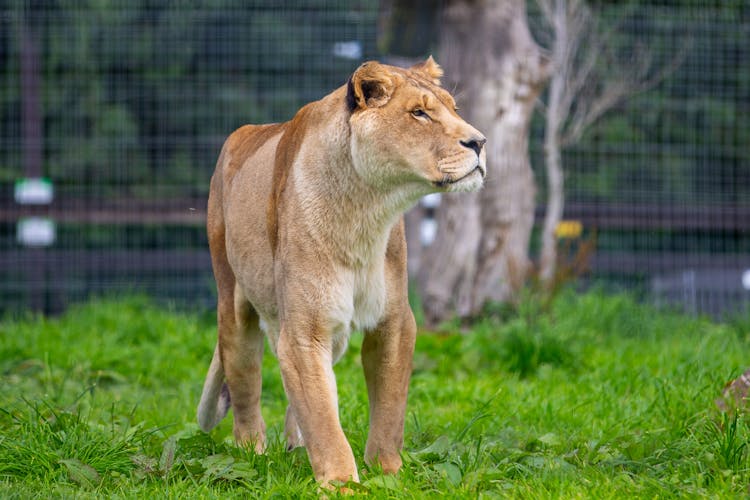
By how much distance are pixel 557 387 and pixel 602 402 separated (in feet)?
1.84

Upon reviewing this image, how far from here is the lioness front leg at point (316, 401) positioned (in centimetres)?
333

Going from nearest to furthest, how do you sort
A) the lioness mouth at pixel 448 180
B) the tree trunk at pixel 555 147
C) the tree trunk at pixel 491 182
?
the lioness mouth at pixel 448 180 → the tree trunk at pixel 491 182 → the tree trunk at pixel 555 147

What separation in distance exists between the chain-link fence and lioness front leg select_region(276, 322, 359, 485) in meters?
5.03

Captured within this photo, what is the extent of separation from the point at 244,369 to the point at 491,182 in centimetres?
353

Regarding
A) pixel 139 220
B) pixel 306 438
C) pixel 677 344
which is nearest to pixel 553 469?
pixel 306 438

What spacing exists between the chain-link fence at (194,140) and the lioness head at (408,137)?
5.10 meters

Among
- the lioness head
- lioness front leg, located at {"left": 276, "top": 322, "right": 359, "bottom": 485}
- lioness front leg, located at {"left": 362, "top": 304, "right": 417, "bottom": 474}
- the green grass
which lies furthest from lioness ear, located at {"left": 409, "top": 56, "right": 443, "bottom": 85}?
the green grass

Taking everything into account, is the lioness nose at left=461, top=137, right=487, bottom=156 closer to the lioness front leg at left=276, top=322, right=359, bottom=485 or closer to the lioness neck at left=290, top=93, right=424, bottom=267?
the lioness neck at left=290, top=93, right=424, bottom=267

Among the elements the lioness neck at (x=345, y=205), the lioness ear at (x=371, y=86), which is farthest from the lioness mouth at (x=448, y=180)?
the lioness ear at (x=371, y=86)

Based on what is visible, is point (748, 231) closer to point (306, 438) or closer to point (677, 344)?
point (677, 344)

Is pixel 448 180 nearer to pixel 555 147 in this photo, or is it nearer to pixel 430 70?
pixel 430 70

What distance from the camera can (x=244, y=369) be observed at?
161 inches

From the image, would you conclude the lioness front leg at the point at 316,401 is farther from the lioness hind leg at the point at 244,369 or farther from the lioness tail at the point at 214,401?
the lioness tail at the point at 214,401

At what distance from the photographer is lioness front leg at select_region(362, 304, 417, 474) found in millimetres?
3555
